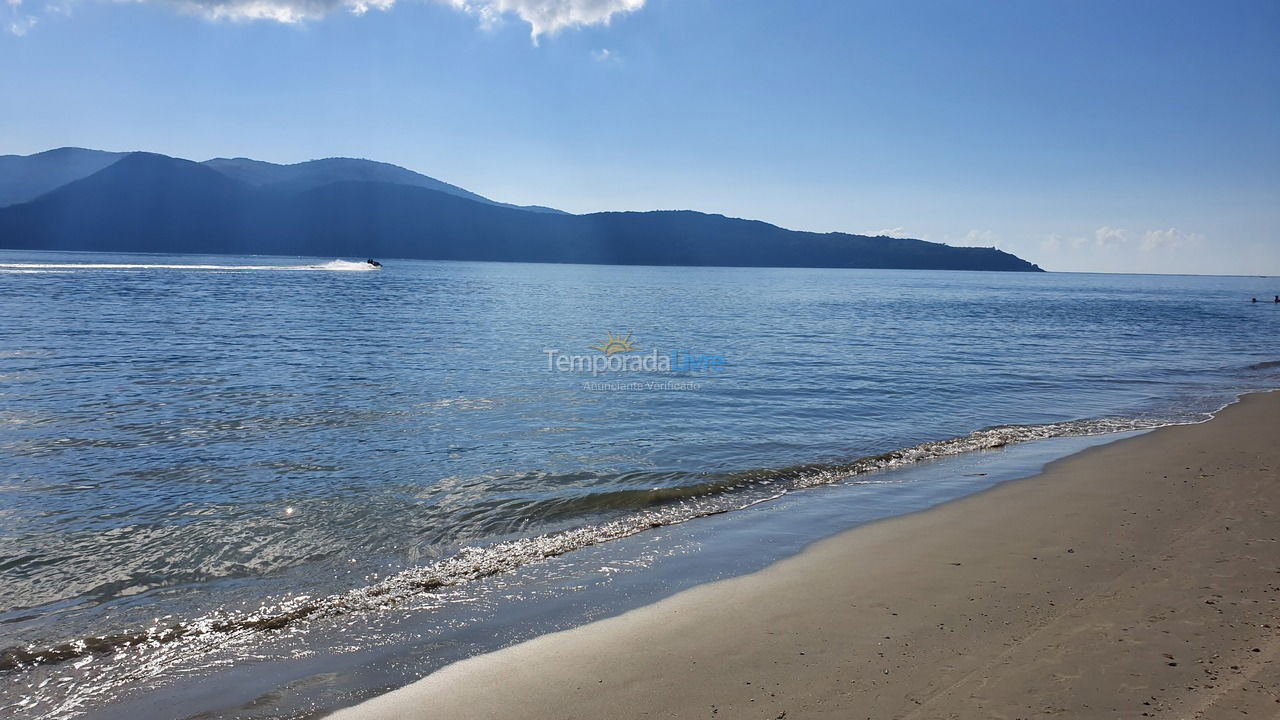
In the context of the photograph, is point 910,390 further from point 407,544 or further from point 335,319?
point 335,319

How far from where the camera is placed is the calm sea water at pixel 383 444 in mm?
6867

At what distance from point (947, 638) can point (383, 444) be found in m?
10.7

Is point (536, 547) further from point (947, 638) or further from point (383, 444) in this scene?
point (383, 444)

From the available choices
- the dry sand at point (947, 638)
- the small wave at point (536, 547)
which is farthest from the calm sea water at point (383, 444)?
the dry sand at point (947, 638)

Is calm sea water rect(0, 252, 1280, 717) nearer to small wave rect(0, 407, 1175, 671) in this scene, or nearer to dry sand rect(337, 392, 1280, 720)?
small wave rect(0, 407, 1175, 671)

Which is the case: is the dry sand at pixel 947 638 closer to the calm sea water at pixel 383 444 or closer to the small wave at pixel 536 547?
the small wave at pixel 536 547

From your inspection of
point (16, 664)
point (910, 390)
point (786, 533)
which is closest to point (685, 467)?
point (786, 533)

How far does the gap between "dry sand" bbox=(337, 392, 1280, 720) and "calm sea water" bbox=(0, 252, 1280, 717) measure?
6.96 feet

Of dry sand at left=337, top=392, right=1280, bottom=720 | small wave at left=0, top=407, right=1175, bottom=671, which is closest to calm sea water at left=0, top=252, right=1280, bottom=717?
small wave at left=0, top=407, right=1175, bottom=671

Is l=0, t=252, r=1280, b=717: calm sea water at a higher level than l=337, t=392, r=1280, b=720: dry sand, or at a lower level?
lower

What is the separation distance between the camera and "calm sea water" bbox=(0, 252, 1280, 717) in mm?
6867

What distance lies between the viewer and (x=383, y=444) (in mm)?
12945

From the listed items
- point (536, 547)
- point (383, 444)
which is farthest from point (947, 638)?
point (383, 444)

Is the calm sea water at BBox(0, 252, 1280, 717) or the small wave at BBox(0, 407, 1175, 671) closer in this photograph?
the small wave at BBox(0, 407, 1175, 671)
